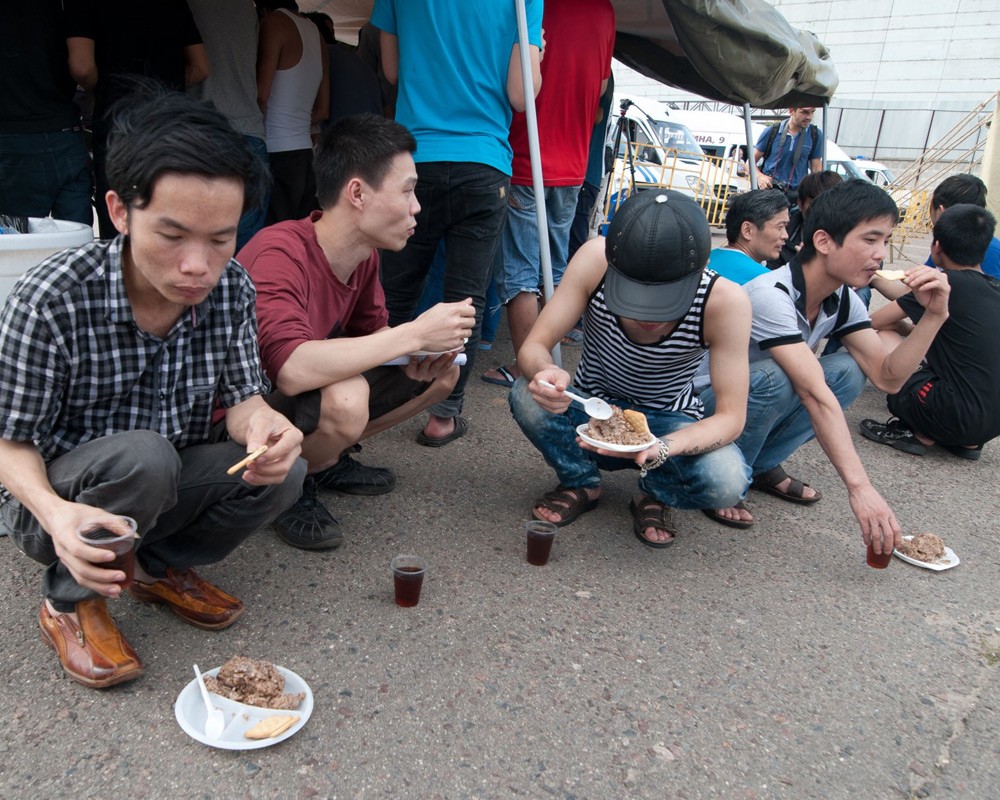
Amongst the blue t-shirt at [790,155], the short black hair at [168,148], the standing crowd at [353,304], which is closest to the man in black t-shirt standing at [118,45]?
the standing crowd at [353,304]

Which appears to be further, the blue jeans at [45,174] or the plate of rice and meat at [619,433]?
the blue jeans at [45,174]

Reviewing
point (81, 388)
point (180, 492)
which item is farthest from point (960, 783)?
point (81, 388)

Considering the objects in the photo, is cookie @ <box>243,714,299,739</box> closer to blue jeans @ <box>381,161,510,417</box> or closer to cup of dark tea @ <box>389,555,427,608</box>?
cup of dark tea @ <box>389,555,427,608</box>

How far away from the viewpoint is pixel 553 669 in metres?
2.31

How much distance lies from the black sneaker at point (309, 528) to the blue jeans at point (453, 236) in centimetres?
110

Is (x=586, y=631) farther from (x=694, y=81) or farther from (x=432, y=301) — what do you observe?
(x=694, y=81)

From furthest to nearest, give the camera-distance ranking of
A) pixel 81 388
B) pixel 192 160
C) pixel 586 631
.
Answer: pixel 586 631 < pixel 81 388 < pixel 192 160

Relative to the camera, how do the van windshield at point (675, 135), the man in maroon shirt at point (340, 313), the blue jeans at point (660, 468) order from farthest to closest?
the van windshield at point (675, 135) < the blue jeans at point (660, 468) < the man in maroon shirt at point (340, 313)

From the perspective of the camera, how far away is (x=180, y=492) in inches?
83.1

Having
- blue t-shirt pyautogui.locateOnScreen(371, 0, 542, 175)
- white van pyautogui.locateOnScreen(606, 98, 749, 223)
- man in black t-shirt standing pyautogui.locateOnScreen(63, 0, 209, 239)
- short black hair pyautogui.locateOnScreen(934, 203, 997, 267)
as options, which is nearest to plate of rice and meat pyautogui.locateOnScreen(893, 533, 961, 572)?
short black hair pyautogui.locateOnScreen(934, 203, 997, 267)

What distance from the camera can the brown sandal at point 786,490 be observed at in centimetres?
369

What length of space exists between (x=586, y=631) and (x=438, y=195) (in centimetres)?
201

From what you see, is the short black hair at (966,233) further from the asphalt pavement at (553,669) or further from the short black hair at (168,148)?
the short black hair at (168,148)

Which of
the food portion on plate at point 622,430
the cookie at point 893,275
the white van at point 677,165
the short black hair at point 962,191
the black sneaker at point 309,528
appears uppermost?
the short black hair at point 962,191
